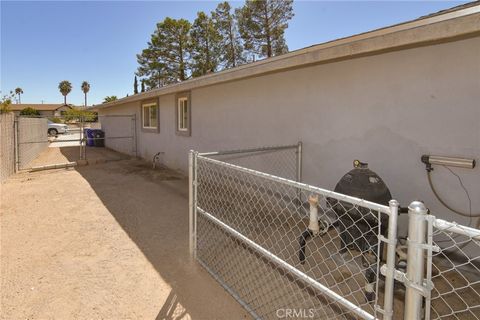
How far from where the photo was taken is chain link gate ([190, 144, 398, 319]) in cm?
175

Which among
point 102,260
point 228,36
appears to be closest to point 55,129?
point 228,36

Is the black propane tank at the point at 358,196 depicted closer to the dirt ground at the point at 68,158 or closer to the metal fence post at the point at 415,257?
the metal fence post at the point at 415,257

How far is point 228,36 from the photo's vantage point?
69.7 ft

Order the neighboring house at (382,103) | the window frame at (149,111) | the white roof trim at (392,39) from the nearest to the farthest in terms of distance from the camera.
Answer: the white roof trim at (392,39), the neighboring house at (382,103), the window frame at (149,111)

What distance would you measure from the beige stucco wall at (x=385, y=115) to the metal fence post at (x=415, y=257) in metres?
2.43

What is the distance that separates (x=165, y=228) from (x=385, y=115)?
11.6 feet

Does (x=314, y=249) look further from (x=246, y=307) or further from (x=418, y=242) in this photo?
(x=418, y=242)

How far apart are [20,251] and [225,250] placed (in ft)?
8.55

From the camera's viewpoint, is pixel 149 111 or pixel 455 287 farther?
pixel 149 111

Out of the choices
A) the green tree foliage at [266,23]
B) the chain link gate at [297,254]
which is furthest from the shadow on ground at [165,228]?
the green tree foliage at [266,23]

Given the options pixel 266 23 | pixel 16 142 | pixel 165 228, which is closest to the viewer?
pixel 165 228

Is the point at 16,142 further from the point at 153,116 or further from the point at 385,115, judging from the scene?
the point at 385,115

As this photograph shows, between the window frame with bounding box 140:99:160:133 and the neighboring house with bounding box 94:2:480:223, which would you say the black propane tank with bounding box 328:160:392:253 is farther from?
the window frame with bounding box 140:99:160:133

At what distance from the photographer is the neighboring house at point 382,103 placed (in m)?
2.91
